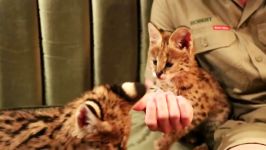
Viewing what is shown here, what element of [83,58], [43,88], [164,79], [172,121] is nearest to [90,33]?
[83,58]

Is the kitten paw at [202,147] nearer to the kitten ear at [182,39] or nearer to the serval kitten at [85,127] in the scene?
the kitten ear at [182,39]

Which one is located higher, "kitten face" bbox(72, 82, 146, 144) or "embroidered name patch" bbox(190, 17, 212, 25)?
"embroidered name patch" bbox(190, 17, 212, 25)

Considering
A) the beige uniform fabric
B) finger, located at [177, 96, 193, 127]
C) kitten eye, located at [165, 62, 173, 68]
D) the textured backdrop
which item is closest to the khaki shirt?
the beige uniform fabric

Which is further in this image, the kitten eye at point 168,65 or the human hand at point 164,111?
the kitten eye at point 168,65

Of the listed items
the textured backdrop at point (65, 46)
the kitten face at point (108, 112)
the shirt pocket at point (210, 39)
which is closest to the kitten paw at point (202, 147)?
the shirt pocket at point (210, 39)

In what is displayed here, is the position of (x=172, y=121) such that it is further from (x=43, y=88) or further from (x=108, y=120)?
(x=43, y=88)

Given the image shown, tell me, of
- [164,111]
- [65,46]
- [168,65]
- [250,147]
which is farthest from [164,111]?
[65,46]

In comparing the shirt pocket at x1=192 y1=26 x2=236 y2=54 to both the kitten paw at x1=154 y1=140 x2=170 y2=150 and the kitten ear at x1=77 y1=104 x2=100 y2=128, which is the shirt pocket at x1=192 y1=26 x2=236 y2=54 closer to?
the kitten paw at x1=154 y1=140 x2=170 y2=150
